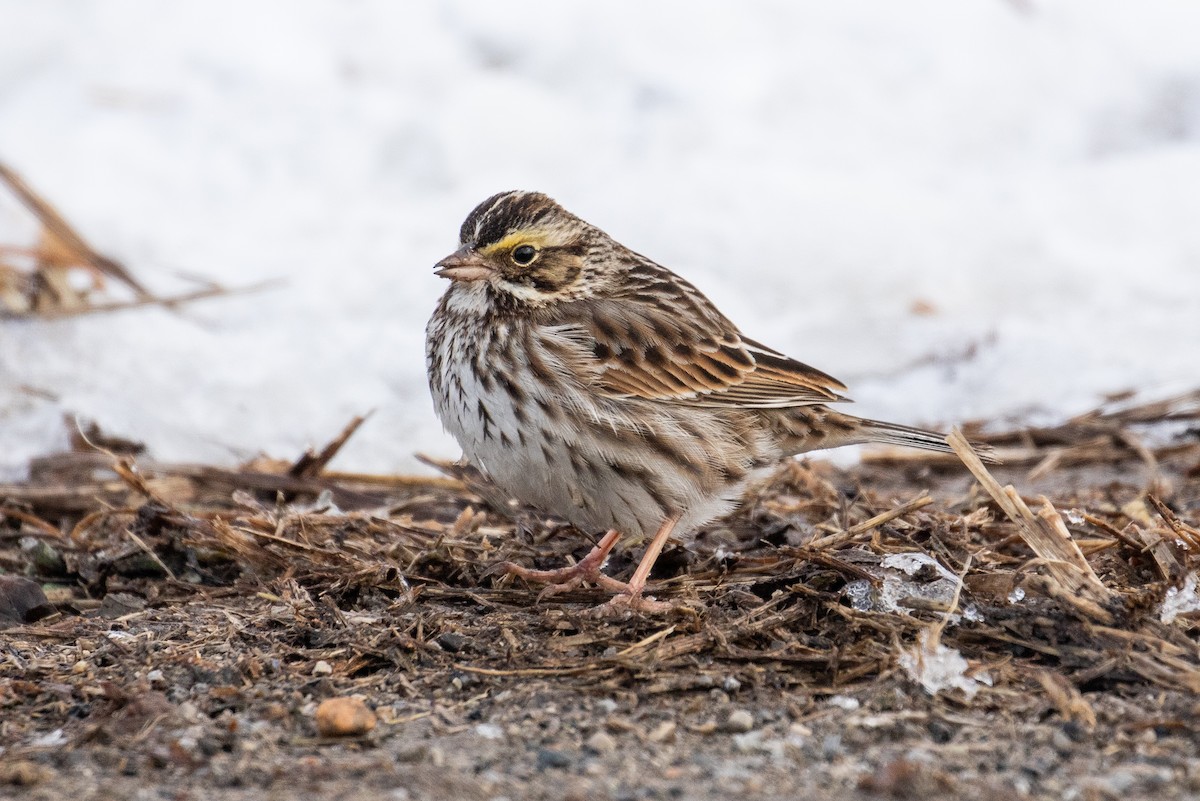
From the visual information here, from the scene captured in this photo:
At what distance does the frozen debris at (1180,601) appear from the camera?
14.8ft

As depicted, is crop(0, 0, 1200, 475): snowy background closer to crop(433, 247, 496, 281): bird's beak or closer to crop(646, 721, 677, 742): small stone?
crop(433, 247, 496, 281): bird's beak

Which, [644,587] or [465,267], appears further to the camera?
[465,267]

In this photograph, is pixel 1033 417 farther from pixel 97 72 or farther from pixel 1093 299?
pixel 97 72

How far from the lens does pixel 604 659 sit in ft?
14.2

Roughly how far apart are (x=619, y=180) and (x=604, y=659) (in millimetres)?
6886

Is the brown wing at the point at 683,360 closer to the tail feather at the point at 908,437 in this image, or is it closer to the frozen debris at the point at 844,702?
the tail feather at the point at 908,437

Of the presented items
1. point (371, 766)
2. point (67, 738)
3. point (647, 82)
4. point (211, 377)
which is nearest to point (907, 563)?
point (371, 766)

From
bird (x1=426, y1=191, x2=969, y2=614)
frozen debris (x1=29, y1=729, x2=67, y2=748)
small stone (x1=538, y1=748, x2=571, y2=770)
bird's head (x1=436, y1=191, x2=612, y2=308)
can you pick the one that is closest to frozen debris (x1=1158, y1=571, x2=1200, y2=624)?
bird (x1=426, y1=191, x2=969, y2=614)

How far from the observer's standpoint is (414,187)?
1065 cm

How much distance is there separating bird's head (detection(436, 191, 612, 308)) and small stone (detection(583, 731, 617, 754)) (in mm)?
2043

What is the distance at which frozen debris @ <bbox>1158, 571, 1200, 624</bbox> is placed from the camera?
178 inches

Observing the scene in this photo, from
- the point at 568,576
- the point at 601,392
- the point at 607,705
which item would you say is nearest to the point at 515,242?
the point at 601,392

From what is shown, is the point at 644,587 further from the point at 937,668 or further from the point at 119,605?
the point at 119,605

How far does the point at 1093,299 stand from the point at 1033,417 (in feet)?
5.96
